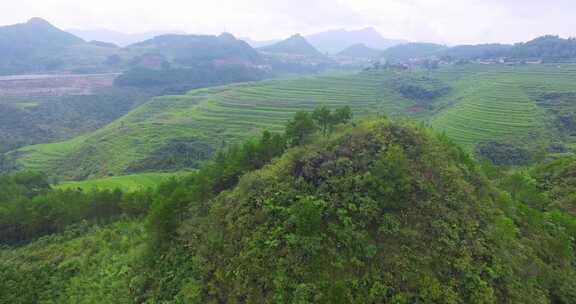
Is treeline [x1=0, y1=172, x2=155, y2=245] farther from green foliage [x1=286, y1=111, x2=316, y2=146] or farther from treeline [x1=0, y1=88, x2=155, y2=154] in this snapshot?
treeline [x1=0, y1=88, x2=155, y2=154]

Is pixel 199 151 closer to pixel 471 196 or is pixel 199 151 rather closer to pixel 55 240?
pixel 55 240

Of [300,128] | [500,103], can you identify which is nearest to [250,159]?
[300,128]


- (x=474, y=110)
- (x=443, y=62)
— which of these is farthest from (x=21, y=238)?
(x=443, y=62)

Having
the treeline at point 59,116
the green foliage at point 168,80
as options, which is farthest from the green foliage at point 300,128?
the green foliage at point 168,80

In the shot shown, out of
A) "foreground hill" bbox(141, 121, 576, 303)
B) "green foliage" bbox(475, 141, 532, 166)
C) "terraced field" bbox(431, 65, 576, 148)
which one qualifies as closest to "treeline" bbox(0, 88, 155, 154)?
"foreground hill" bbox(141, 121, 576, 303)

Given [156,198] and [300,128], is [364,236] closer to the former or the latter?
[300,128]

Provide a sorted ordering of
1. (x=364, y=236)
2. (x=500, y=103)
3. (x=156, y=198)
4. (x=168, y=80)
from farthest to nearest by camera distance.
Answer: (x=168, y=80)
(x=500, y=103)
(x=156, y=198)
(x=364, y=236)
